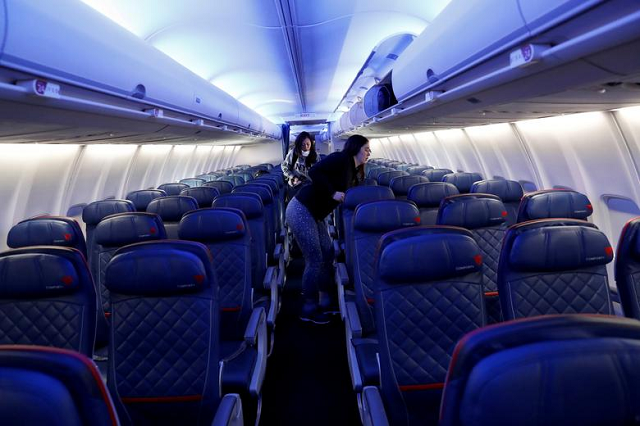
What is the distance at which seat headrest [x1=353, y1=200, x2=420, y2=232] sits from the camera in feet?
11.3

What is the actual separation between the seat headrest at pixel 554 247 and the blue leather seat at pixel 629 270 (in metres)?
0.09

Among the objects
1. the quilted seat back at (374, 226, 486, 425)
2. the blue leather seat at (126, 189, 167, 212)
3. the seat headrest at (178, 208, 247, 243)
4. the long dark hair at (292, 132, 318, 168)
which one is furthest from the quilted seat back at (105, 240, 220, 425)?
the long dark hair at (292, 132, 318, 168)

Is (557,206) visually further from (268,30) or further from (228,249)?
(268,30)

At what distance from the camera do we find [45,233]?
11.4ft

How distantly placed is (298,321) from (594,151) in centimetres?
432

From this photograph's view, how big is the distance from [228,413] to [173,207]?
132 inches

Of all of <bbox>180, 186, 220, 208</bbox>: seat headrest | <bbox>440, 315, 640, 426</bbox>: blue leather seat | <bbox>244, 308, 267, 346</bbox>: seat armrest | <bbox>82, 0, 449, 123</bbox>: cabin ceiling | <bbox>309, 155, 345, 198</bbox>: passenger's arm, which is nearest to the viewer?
<bbox>440, 315, 640, 426</bbox>: blue leather seat

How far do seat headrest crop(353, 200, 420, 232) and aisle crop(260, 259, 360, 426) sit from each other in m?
1.39

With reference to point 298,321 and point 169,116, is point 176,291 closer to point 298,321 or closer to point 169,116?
point 298,321

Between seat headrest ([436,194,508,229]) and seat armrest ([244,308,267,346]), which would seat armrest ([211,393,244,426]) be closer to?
seat armrest ([244,308,267,346])

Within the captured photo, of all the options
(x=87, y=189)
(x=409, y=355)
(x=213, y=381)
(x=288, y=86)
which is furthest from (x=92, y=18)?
(x=288, y=86)

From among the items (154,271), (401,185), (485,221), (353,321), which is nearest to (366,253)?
(353,321)

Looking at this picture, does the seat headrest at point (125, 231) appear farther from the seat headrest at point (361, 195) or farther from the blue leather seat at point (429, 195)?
the blue leather seat at point (429, 195)

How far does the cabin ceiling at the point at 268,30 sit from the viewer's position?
5.08 m
